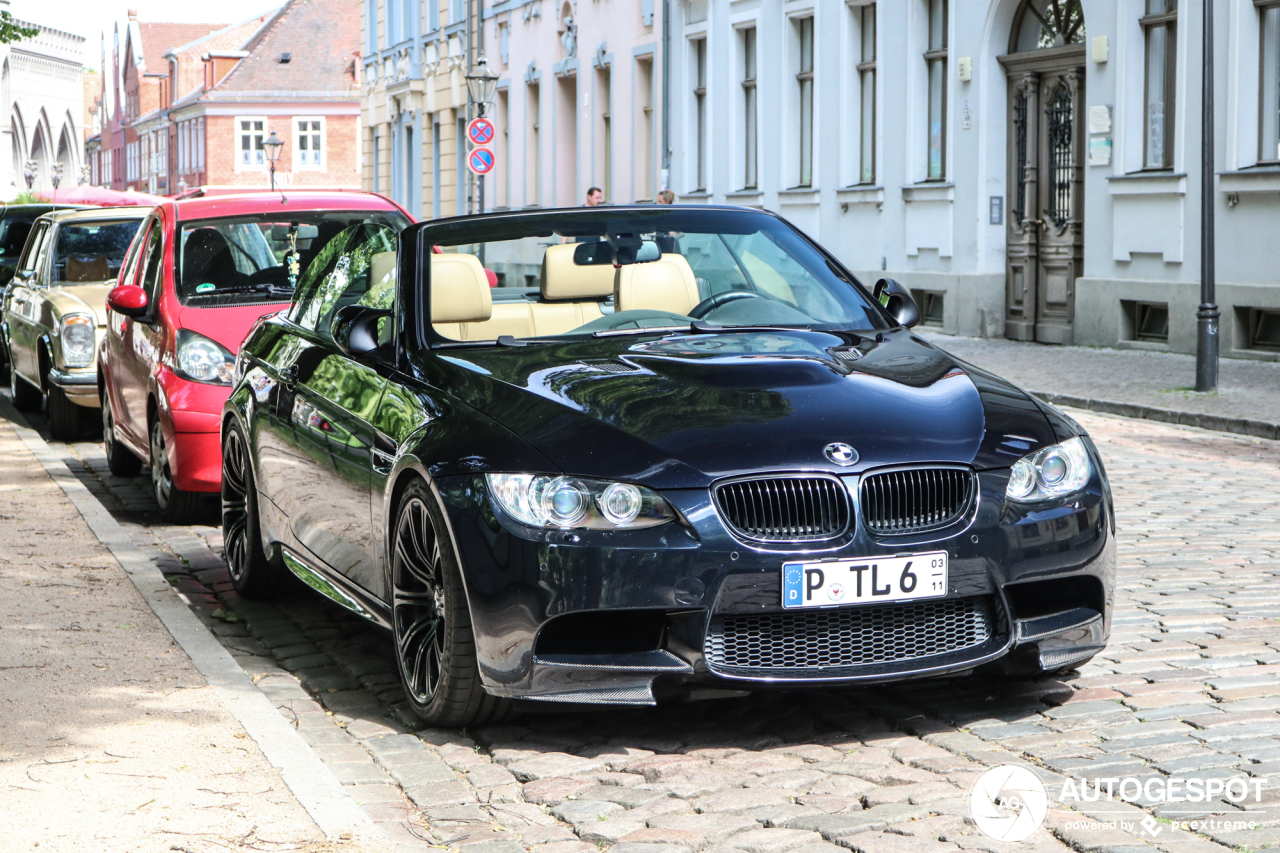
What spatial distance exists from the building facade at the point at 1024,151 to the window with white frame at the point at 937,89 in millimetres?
25

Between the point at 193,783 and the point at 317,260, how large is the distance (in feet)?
10.5

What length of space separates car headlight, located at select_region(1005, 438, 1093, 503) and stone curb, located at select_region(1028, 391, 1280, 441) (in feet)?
25.7

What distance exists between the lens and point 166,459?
30.7 ft

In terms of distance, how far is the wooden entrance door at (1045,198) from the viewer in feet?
66.1

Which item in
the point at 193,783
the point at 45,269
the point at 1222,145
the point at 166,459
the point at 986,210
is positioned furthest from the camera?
the point at 986,210

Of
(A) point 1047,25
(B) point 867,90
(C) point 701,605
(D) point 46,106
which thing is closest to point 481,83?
(B) point 867,90

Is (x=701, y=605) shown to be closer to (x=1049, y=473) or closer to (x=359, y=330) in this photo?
(x=1049, y=473)

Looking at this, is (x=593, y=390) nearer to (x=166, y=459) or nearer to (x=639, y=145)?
(x=166, y=459)

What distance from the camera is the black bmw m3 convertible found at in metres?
4.66

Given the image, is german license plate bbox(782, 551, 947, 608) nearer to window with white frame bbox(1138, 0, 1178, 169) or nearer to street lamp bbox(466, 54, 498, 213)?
window with white frame bbox(1138, 0, 1178, 169)

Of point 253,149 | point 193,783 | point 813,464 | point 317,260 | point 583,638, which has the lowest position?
point 193,783

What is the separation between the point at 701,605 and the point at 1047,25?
17.3 meters

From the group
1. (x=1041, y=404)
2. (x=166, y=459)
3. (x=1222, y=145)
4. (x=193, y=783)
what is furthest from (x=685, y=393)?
(x=1222, y=145)

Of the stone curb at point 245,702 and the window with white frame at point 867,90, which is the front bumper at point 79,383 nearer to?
the stone curb at point 245,702
